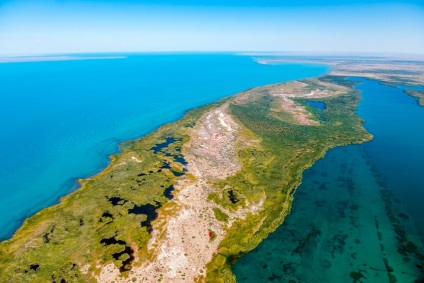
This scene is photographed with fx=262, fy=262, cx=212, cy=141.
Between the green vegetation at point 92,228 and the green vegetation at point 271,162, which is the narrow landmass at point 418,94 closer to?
the green vegetation at point 271,162

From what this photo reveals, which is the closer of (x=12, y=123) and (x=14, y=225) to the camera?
(x=14, y=225)

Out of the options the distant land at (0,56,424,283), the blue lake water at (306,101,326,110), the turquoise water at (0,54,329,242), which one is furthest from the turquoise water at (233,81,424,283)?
the blue lake water at (306,101,326,110)

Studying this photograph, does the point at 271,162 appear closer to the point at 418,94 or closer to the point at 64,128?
the point at 64,128

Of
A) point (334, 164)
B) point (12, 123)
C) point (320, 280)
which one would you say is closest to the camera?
point (320, 280)

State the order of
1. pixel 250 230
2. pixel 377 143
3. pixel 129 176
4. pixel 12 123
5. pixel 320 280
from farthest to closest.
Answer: pixel 12 123, pixel 377 143, pixel 129 176, pixel 250 230, pixel 320 280

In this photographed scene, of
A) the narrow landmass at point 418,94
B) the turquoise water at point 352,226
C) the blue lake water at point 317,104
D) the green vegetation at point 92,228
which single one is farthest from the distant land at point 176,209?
the narrow landmass at point 418,94

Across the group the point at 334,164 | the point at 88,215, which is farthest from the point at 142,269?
the point at 334,164

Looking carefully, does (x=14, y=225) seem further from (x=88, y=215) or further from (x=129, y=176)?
(x=129, y=176)

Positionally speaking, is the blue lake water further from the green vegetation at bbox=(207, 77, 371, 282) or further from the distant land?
the distant land
